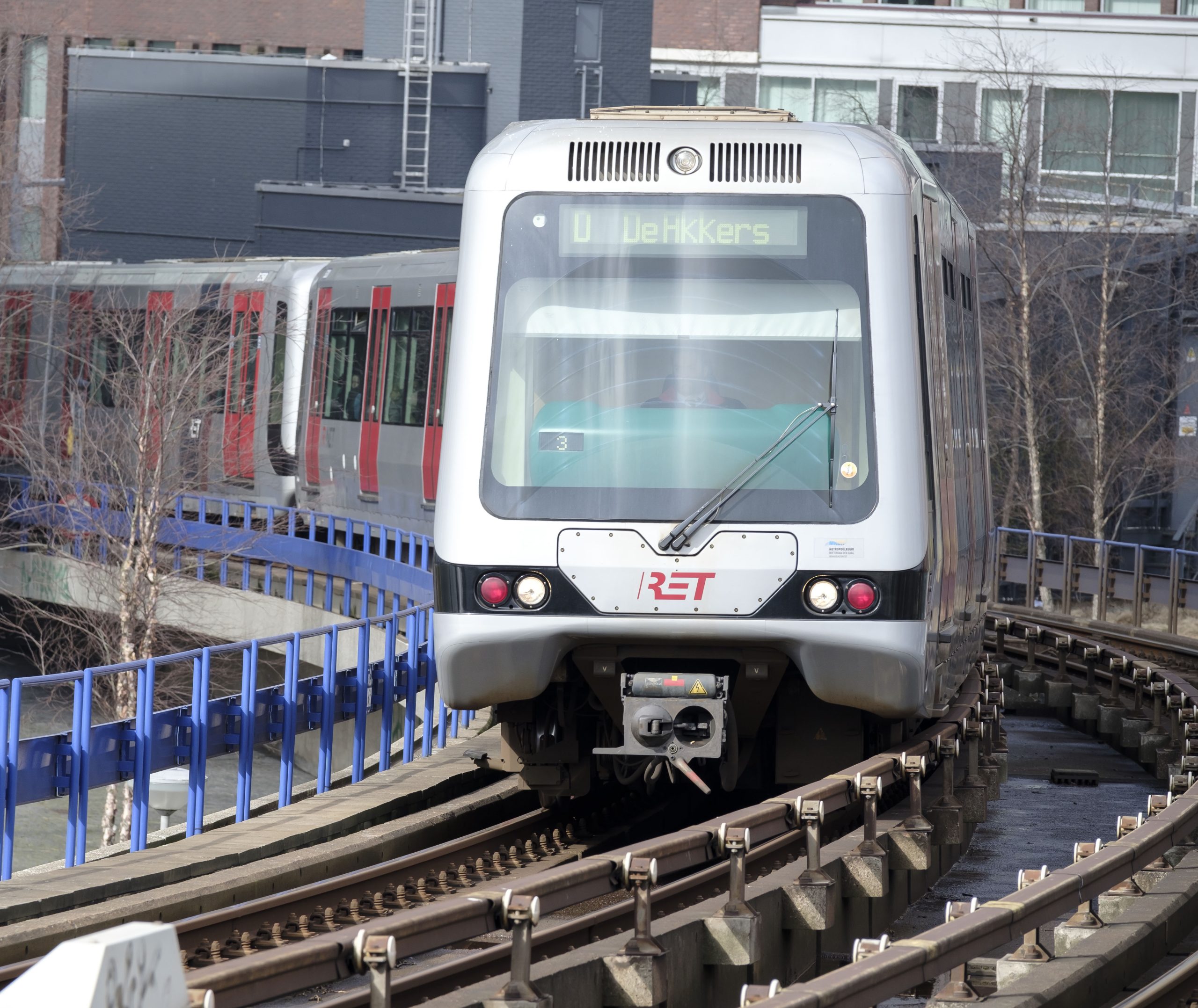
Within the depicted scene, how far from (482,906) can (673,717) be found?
336 cm

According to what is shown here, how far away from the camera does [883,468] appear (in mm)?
8758

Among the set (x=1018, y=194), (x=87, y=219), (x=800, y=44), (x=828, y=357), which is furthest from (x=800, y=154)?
(x=800, y=44)

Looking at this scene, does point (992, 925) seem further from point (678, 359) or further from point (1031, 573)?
point (1031, 573)

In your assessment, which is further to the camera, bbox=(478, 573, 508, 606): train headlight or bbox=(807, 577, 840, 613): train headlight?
bbox=(478, 573, 508, 606): train headlight

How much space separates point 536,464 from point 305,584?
19797 mm

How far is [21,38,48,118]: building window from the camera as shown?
51.1m

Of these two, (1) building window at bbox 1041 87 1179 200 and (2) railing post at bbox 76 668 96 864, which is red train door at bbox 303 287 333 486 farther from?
(1) building window at bbox 1041 87 1179 200

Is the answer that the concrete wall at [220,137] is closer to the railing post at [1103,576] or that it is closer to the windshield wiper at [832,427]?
the railing post at [1103,576]

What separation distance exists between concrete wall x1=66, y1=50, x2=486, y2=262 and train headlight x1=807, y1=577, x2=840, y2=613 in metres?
37.1

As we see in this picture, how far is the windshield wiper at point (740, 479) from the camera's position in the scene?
8766 millimetres

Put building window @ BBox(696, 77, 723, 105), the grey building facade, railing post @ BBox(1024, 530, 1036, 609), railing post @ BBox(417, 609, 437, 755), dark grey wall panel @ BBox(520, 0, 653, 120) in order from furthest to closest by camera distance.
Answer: building window @ BBox(696, 77, 723, 105), the grey building facade, dark grey wall panel @ BBox(520, 0, 653, 120), railing post @ BBox(1024, 530, 1036, 609), railing post @ BBox(417, 609, 437, 755)

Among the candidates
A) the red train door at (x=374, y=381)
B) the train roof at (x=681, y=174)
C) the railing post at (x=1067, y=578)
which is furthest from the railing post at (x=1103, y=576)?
the train roof at (x=681, y=174)

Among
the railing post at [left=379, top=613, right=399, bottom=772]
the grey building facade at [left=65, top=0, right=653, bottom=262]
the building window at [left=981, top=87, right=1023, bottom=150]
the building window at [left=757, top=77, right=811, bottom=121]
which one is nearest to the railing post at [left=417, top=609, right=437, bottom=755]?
the railing post at [left=379, top=613, right=399, bottom=772]

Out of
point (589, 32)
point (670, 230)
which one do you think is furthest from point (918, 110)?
point (670, 230)
